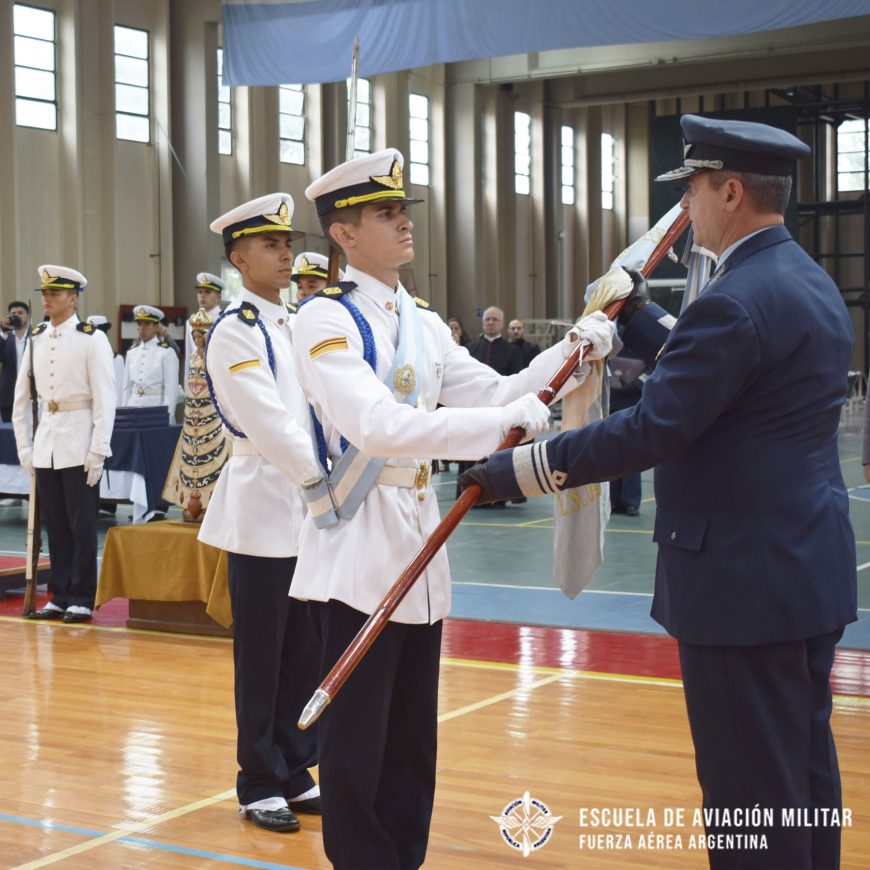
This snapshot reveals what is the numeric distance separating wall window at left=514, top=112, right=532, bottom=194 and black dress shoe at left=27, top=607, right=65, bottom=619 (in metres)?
19.0

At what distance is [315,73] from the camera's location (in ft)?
38.5

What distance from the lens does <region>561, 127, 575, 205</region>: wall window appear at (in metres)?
26.8

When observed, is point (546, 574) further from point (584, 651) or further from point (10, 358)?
point (10, 358)

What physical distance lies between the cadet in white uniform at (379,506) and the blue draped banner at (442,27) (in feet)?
25.3

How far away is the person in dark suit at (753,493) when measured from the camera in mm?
2145

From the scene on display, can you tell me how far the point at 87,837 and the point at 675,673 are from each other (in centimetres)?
251

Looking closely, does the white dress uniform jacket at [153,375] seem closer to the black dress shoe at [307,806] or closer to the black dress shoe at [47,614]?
the black dress shoe at [47,614]

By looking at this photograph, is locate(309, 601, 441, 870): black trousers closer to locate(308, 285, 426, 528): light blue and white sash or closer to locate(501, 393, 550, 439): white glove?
locate(308, 285, 426, 528): light blue and white sash

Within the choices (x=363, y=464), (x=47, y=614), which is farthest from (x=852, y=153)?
(x=363, y=464)

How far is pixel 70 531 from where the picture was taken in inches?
253

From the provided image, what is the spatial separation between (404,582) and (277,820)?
1.35m

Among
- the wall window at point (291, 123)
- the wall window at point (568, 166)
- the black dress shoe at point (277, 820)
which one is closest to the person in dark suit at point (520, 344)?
the wall window at point (291, 123)

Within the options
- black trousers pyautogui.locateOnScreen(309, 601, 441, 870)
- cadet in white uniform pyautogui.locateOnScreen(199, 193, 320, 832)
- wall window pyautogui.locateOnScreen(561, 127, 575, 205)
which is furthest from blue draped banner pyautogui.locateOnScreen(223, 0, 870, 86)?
wall window pyautogui.locateOnScreen(561, 127, 575, 205)

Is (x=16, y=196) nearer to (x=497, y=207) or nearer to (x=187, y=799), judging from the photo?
(x=497, y=207)
